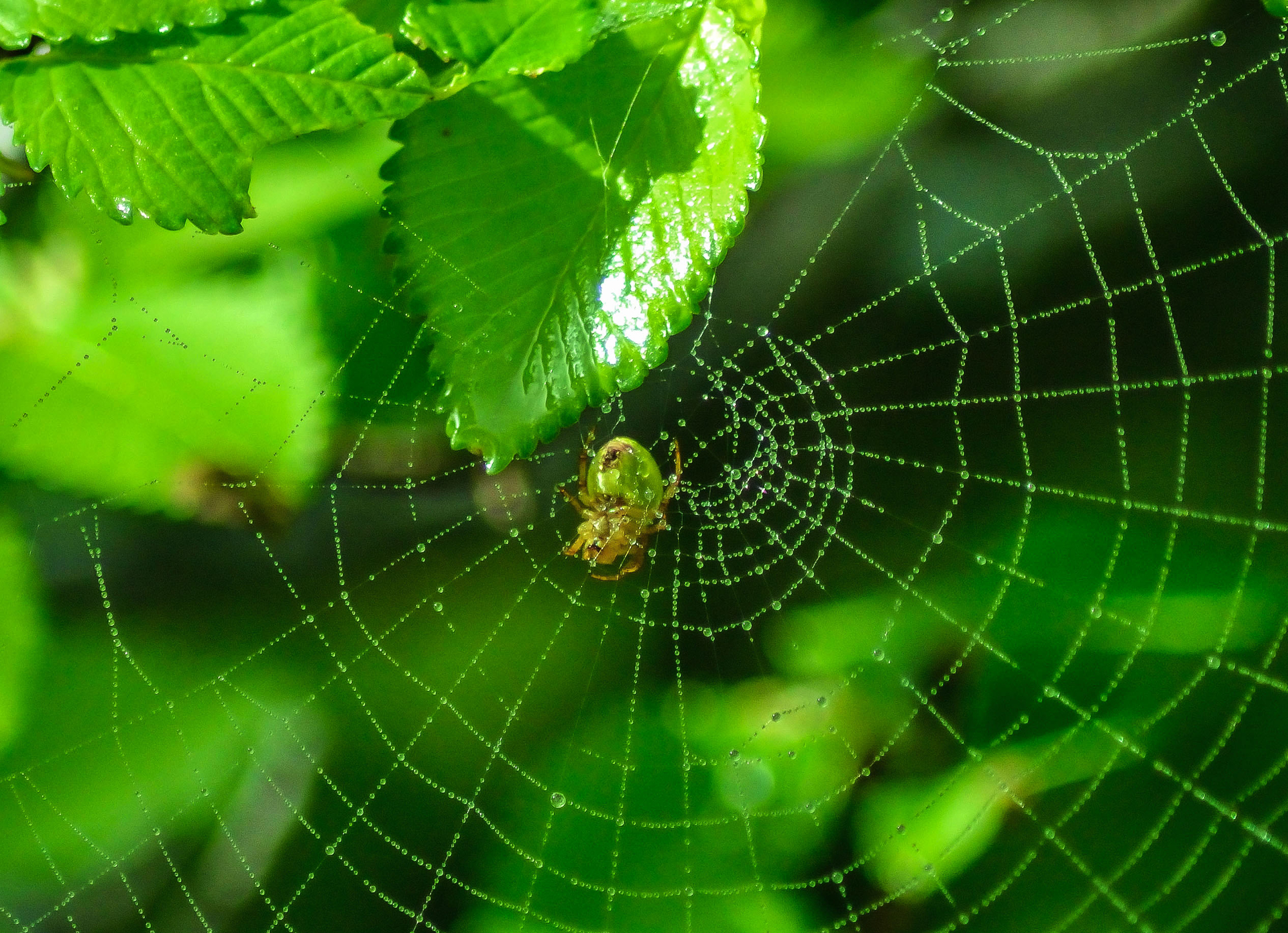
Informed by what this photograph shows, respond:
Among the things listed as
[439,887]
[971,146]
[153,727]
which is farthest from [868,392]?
[153,727]

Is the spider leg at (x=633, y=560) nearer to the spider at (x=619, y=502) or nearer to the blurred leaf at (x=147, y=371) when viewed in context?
the spider at (x=619, y=502)

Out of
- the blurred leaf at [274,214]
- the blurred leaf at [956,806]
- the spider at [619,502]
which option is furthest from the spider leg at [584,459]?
the blurred leaf at [956,806]

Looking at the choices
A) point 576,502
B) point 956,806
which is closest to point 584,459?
point 576,502

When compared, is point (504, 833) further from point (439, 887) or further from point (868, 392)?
point (868, 392)

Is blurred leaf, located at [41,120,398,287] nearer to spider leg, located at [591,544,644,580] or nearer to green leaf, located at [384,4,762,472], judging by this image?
green leaf, located at [384,4,762,472]

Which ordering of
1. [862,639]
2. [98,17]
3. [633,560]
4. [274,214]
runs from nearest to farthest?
1. [98,17]
2. [274,214]
3. [862,639]
4. [633,560]

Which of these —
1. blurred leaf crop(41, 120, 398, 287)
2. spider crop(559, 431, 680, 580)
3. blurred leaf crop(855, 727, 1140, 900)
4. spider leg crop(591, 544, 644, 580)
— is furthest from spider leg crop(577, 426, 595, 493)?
blurred leaf crop(855, 727, 1140, 900)

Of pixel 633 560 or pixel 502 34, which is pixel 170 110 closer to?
pixel 502 34
